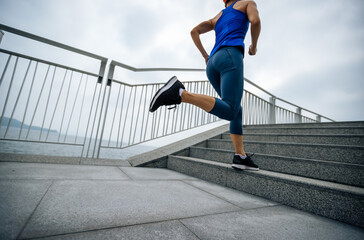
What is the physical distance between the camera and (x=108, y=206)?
1.00 metres

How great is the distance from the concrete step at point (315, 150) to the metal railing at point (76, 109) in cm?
158

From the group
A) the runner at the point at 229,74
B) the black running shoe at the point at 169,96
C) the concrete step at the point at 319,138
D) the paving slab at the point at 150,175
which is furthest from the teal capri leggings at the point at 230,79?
the concrete step at the point at 319,138

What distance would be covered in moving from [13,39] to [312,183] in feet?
12.5

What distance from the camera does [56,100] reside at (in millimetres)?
2541

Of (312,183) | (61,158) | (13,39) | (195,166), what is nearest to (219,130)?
(195,166)

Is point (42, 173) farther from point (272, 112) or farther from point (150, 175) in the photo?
point (272, 112)

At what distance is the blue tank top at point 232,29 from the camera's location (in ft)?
5.03

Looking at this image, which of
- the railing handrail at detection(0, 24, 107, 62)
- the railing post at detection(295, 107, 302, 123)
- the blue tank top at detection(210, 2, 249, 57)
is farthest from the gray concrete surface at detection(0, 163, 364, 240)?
the railing post at detection(295, 107, 302, 123)

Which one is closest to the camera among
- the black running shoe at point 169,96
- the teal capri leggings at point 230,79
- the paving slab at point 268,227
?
the paving slab at point 268,227

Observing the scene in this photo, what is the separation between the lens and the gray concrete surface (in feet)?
2.34

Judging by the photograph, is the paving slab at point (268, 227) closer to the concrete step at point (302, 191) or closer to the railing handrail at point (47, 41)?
the concrete step at point (302, 191)

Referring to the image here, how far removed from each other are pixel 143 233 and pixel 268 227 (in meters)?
0.69

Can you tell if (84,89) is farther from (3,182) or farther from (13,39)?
(3,182)

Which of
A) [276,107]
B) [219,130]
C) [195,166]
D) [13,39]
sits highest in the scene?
[276,107]
